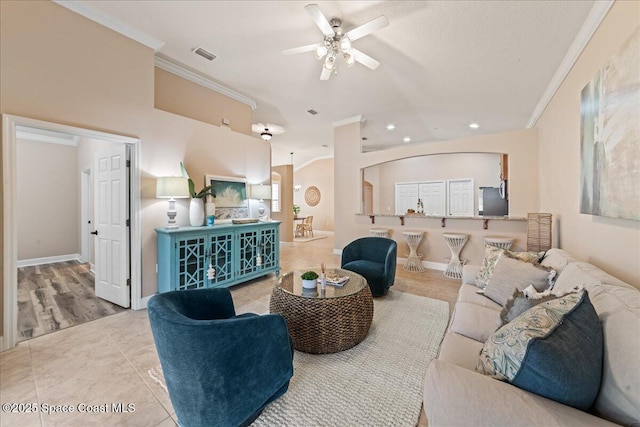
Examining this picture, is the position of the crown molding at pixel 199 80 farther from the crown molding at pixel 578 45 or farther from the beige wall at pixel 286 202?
the crown molding at pixel 578 45

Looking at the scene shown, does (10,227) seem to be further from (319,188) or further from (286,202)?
(319,188)

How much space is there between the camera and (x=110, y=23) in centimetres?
276

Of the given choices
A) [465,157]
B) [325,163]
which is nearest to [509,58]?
[465,157]

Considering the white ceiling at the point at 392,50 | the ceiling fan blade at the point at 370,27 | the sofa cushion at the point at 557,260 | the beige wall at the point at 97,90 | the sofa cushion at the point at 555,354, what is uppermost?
the white ceiling at the point at 392,50

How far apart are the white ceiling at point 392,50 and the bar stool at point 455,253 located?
2.50 m

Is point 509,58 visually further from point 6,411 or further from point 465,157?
point 6,411

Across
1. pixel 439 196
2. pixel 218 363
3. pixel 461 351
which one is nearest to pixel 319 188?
pixel 439 196

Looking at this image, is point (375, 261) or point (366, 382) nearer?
point (366, 382)

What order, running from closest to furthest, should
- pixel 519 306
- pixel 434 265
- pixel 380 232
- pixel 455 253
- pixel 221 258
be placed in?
pixel 519 306 → pixel 221 258 → pixel 455 253 → pixel 434 265 → pixel 380 232

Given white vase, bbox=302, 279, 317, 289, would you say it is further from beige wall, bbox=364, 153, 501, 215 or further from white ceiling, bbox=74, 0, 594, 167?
beige wall, bbox=364, 153, 501, 215

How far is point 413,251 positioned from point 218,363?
178 inches

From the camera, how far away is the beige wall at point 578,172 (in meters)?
1.75

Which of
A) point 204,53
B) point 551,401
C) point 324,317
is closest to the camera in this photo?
point 551,401

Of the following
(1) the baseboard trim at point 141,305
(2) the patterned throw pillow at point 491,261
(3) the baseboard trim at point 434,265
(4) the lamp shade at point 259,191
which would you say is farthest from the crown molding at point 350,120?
(1) the baseboard trim at point 141,305
